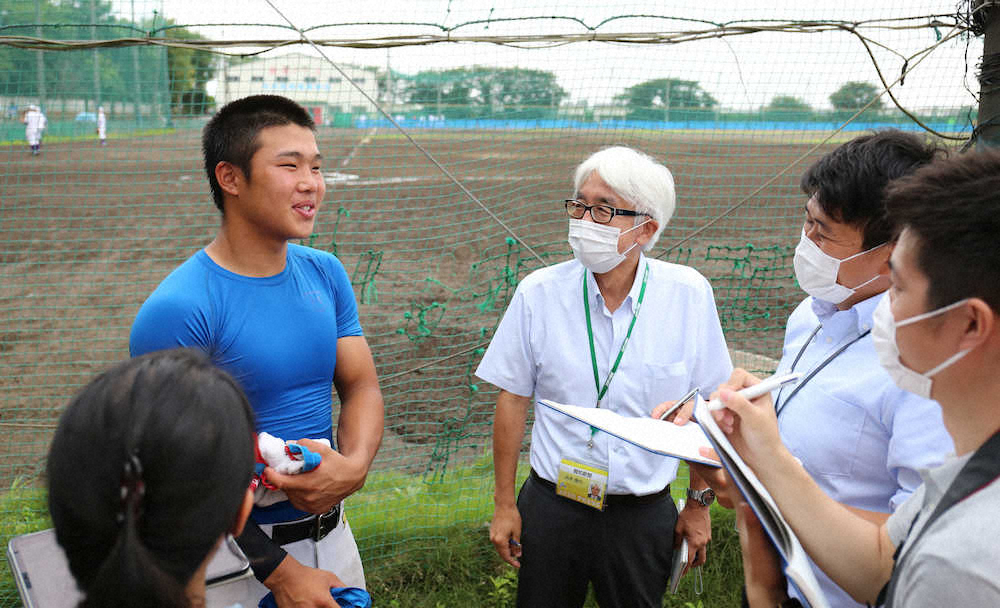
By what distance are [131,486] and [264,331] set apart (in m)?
1.02

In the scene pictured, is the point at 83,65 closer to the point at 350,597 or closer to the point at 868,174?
the point at 350,597

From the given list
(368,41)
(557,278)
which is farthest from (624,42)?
(557,278)

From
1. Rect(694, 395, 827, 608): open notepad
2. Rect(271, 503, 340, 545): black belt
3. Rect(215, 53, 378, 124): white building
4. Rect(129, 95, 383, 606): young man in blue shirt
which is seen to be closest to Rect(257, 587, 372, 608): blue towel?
Rect(129, 95, 383, 606): young man in blue shirt

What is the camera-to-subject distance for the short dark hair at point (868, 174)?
180 centimetres

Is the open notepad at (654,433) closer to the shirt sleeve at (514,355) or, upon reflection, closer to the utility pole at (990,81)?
the shirt sleeve at (514,355)

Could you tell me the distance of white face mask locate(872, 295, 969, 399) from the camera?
115cm

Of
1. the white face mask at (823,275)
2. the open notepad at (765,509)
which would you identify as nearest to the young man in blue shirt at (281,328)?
the open notepad at (765,509)

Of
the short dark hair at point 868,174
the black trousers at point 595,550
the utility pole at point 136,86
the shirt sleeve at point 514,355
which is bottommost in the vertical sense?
the black trousers at point 595,550

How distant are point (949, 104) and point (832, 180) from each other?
319 centimetres

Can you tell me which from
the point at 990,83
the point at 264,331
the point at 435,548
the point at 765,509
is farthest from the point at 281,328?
the point at 990,83

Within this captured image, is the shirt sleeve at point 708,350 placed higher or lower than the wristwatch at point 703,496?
higher

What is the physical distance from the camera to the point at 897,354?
4.14ft

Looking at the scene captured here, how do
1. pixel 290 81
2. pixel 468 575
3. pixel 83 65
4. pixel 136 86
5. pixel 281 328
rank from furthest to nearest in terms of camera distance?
pixel 136 86
pixel 83 65
pixel 290 81
pixel 468 575
pixel 281 328

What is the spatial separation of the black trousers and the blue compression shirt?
2.45 ft
